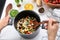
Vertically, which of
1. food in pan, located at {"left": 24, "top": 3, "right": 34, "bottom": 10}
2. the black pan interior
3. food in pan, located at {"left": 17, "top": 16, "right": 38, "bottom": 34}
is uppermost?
food in pan, located at {"left": 24, "top": 3, "right": 34, "bottom": 10}

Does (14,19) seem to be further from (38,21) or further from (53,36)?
(53,36)

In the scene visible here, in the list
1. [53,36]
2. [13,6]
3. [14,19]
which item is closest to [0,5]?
[13,6]

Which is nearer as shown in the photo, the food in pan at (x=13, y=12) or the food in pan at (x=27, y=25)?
the food in pan at (x=27, y=25)

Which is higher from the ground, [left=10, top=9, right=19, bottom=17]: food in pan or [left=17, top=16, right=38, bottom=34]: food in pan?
[left=10, top=9, right=19, bottom=17]: food in pan

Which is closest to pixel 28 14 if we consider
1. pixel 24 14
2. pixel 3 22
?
pixel 24 14

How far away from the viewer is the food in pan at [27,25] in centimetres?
96

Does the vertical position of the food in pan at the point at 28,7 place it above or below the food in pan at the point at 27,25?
above

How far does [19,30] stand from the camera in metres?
0.96

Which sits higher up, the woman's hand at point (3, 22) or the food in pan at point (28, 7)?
the food in pan at point (28, 7)

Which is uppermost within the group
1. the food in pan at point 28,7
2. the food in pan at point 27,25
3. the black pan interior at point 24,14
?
the food in pan at point 28,7

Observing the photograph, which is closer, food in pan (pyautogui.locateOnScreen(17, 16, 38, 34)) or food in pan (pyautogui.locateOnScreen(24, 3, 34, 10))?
food in pan (pyautogui.locateOnScreen(17, 16, 38, 34))

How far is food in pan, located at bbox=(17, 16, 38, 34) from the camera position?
0.96m

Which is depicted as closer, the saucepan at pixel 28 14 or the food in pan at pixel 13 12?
the saucepan at pixel 28 14

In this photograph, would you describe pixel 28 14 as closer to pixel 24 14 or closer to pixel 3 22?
pixel 24 14
